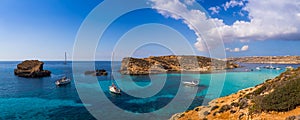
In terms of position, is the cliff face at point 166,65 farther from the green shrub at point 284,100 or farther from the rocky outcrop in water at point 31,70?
the green shrub at point 284,100

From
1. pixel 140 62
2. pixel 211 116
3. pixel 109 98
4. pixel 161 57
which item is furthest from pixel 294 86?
pixel 161 57

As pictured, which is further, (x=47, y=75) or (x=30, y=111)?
(x=47, y=75)

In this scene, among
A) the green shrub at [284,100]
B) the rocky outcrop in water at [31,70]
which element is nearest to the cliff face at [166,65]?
the rocky outcrop in water at [31,70]

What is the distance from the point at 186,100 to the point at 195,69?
77690mm

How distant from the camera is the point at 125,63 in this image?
10400cm

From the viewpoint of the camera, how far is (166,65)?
368ft

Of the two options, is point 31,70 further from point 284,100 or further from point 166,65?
point 284,100

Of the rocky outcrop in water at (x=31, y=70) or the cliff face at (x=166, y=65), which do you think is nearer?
the rocky outcrop in water at (x=31, y=70)

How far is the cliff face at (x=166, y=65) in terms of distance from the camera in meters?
98.3

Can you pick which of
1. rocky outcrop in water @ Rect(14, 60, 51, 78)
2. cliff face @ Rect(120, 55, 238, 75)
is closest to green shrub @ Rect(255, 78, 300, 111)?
cliff face @ Rect(120, 55, 238, 75)

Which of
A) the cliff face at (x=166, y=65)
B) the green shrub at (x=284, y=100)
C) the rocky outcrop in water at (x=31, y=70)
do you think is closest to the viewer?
the green shrub at (x=284, y=100)

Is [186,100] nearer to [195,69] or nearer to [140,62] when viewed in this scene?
[140,62]

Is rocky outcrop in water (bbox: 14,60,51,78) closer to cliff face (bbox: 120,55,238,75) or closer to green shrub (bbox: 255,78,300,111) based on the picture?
cliff face (bbox: 120,55,238,75)

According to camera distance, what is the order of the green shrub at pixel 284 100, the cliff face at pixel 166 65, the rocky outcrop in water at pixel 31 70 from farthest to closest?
the cliff face at pixel 166 65, the rocky outcrop in water at pixel 31 70, the green shrub at pixel 284 100
